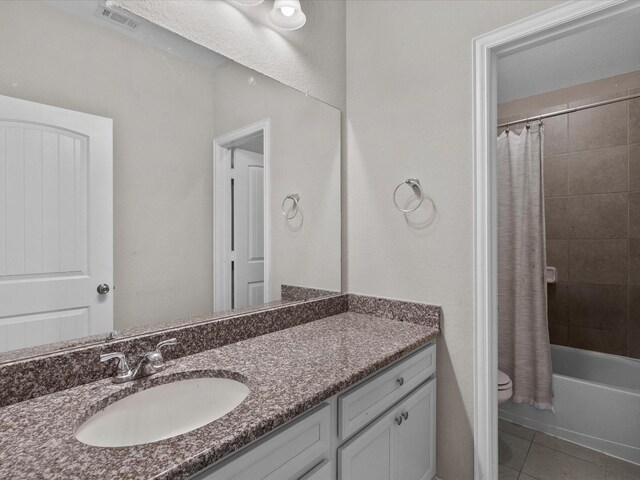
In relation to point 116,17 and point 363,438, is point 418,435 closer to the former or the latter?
point 363,438

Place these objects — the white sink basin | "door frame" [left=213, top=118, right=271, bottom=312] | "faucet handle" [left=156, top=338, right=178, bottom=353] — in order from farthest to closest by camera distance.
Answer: "door frame" [left=213, top=118, right=271, bottom=312] < "faucet handle" [left=156, top=338, right=178, bottom=353] < the white sink basin

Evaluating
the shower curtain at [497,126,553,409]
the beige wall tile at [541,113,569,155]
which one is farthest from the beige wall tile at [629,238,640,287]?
the beige wall tile at [541,113,569,155]

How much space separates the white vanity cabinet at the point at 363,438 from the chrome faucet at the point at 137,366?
44 centimetres

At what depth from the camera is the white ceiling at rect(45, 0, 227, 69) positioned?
1038 millimetres

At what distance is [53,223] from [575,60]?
3098mm

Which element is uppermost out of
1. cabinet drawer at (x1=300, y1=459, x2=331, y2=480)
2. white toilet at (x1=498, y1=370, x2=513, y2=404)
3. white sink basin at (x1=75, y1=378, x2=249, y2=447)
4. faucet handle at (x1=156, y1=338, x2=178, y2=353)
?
faucet handle at (x1=156, y1=338, x2=178, y2=353)

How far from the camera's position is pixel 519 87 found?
2846 mm

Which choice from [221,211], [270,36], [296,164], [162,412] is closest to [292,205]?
[296,164]

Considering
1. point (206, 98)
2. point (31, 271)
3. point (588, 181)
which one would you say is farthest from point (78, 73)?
point (588, 181)

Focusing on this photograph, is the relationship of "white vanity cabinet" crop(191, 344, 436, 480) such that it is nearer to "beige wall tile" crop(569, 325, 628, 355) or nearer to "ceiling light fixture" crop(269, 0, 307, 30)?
"ceiling light fixture" crop(269, 0, 307, 30)

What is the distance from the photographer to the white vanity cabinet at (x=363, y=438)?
2.72 ft

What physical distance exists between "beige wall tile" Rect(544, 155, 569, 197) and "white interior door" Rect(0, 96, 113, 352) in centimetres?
318

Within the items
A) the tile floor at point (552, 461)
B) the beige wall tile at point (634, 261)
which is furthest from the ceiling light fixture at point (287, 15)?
the beige wall tile at point (634, 261)

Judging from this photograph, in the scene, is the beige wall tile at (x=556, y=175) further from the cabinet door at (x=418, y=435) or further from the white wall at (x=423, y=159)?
A: the cabinet door at (x=418, y=435)
